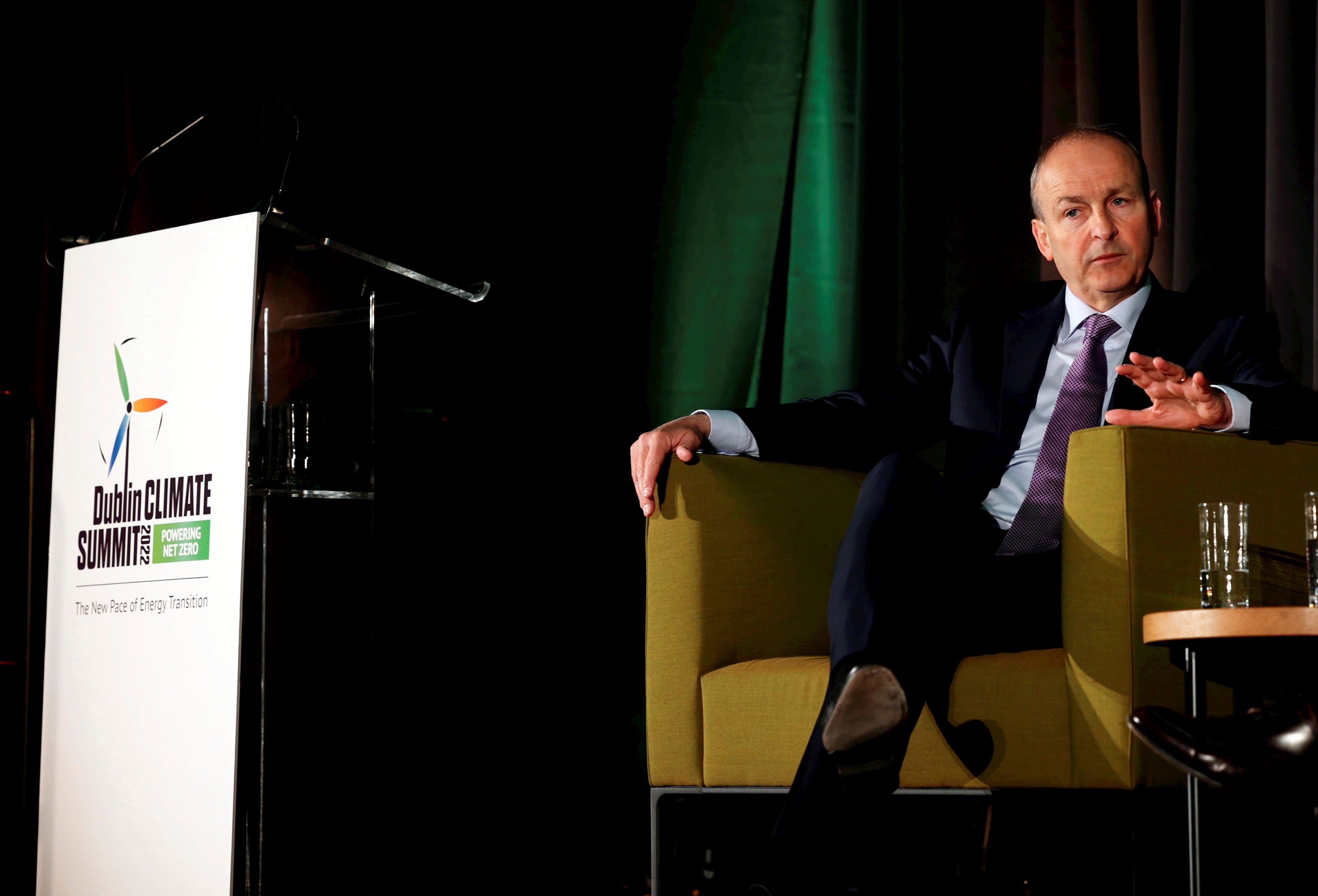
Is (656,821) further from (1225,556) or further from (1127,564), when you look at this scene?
(1225,556)

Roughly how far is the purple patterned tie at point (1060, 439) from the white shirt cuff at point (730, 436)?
434 millimetres

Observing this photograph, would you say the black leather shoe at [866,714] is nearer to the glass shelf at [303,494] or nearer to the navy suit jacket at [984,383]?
the navy suit jacket at [984,383]

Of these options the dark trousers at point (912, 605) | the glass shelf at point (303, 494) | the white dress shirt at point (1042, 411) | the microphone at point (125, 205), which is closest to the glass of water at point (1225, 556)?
the dark trousers at point (912, 605)

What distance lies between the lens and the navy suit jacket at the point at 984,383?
79.7 inches

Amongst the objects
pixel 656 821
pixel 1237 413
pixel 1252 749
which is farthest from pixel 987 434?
pixel 1252 749

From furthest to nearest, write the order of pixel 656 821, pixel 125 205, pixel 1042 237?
pixel 125 205, pixel 1042 237, pixel 656 821

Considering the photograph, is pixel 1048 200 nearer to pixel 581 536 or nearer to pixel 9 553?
pixel 581 536

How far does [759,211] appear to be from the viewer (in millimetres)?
3033

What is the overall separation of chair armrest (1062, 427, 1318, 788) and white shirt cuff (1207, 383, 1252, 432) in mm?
39

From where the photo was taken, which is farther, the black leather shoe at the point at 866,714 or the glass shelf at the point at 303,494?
the glass shelf at the point at 303,494

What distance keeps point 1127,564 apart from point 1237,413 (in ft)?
1.00

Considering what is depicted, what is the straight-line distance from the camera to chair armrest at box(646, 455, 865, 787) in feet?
6.10

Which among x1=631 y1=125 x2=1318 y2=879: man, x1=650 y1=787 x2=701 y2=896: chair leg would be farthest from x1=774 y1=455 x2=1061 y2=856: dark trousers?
x1=650 y1=787 x2=701 y2=896: chair leg

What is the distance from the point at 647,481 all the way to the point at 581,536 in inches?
45.1
